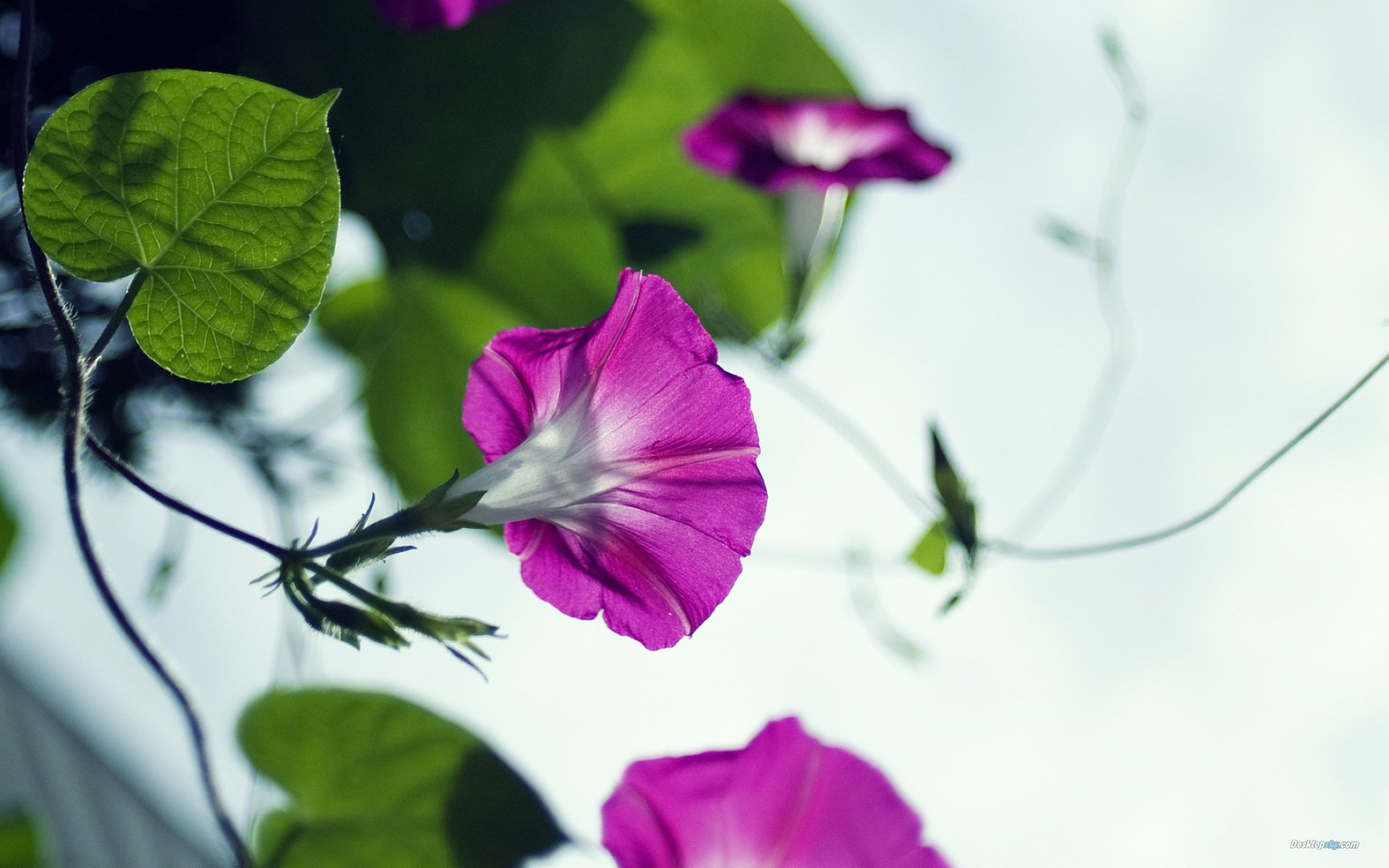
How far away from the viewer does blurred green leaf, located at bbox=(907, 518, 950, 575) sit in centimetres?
58

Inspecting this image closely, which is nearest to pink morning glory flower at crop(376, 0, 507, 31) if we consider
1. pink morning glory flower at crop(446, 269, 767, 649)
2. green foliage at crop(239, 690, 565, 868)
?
pink morning glory flower at crop(446, 269, 767, 649)

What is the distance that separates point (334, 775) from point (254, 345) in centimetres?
35

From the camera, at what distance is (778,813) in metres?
0.43

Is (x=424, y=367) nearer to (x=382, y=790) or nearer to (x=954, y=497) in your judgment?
(x=382, y=790)

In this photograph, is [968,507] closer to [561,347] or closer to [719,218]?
[561,347]

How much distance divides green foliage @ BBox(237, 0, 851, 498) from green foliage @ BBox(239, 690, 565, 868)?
340 millimetres

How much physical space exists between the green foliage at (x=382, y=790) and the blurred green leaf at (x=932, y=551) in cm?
26

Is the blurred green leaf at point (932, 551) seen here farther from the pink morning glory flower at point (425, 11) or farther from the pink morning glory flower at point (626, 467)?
the pink morning glory flower at point (425, 11)

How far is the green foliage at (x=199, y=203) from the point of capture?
11.1 inches

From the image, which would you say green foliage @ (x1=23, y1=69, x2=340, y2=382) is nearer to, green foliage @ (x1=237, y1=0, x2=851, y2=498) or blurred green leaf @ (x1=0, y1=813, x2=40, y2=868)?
blurred green leaf @ (x1=0, y1=813, x2=40, y2=868)

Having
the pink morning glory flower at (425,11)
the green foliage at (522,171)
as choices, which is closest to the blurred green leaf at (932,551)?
the green foliage at (522,171)

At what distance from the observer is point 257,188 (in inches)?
11.5

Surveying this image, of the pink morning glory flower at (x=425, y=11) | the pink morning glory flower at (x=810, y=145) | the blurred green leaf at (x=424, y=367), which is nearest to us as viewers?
the pink morning glory flower at (x=425, y=11)

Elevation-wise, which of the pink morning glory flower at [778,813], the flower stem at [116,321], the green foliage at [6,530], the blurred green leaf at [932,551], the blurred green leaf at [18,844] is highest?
the flower stem at [116,321]
